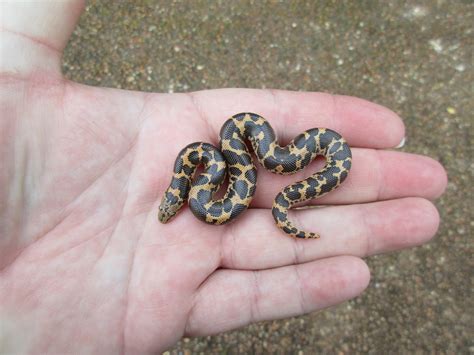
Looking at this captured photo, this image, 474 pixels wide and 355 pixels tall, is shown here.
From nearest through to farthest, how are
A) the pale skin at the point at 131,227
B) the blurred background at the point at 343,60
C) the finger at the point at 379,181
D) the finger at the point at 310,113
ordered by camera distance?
the pale skin at the point at 131,227, the finger at the point at 379,181, the finger at the point at 310,113, the blurred background at the point at 343,60

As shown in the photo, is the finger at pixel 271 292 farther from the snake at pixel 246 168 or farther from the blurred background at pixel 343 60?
the blurred background at pixel 343 60

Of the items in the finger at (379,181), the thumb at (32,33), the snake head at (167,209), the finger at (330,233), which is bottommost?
the finger at (330,233)

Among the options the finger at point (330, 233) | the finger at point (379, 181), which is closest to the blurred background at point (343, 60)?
the finger at point (379, 181)

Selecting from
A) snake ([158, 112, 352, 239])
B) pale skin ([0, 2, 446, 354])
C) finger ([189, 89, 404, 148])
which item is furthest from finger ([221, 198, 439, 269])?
finger ([189, 89, 404, 148])

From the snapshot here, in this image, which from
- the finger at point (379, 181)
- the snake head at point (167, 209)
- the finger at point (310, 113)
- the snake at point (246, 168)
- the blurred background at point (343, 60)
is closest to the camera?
the snake head at point (167, 209)

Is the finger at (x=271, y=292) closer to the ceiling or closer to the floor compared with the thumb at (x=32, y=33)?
closer to the floor

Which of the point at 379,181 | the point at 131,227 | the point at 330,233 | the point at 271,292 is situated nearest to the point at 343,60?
the point at 379,181
